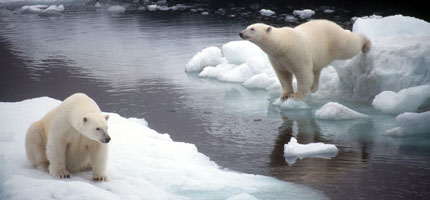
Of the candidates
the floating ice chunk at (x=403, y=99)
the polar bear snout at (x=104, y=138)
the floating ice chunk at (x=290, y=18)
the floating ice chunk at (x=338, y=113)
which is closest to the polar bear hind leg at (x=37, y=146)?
the polar bear snout at (x=104, y=138)

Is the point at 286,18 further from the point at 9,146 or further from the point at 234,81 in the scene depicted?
the point at 9,146

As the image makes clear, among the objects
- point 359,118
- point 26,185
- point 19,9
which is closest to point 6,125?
point 26,185

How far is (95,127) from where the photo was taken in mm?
4355

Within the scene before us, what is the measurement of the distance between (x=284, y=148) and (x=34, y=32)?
13.9m

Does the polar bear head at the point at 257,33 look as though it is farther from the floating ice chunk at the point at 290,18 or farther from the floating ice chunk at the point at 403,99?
the floating ice chunk at the point at 290,18

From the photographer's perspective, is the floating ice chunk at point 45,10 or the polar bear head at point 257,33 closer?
the polar bear head at point 257,33

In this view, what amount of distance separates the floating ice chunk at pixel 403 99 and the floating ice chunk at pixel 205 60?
168 inches

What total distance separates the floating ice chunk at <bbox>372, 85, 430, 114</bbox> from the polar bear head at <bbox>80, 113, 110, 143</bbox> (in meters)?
4.90

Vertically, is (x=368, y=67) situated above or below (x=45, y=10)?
above

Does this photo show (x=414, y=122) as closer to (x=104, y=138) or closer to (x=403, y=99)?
(x=403, y=99)

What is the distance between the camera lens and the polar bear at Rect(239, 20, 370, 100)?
8602 millimetres

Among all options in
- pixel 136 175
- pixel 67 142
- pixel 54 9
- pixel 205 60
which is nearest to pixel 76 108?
pixel 67 142

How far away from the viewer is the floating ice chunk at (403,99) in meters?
7.95

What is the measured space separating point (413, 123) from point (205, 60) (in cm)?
556
